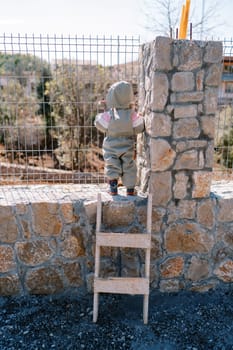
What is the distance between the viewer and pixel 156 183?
9.61 ft

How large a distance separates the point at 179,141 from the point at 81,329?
1758 mm

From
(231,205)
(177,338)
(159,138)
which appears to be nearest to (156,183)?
(159,138)

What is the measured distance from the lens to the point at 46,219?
2986 mm

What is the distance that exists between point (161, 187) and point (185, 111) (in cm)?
69

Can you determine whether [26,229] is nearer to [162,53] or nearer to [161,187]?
[161,187]

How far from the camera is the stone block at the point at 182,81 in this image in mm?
2738

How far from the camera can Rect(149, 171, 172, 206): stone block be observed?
2.92m

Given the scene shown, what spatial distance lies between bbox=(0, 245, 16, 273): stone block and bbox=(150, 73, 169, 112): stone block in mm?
1791

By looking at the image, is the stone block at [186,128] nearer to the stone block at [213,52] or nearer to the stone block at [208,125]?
the stone block at [208,125]

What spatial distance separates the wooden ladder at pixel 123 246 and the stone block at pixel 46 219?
442 mm

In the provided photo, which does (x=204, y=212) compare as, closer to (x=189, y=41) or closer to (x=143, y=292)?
(x=143, y=292)

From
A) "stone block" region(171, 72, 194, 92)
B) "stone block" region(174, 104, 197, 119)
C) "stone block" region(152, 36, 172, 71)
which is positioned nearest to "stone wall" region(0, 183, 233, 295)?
"stone block" region(174, 104, 197, 119)

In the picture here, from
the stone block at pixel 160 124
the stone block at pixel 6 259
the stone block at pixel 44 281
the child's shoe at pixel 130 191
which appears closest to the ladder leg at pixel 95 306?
the stone block at pixel 44 281

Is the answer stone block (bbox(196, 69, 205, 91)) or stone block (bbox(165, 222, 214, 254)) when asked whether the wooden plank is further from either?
stone block (bbox(196, 69, 205, 91))
